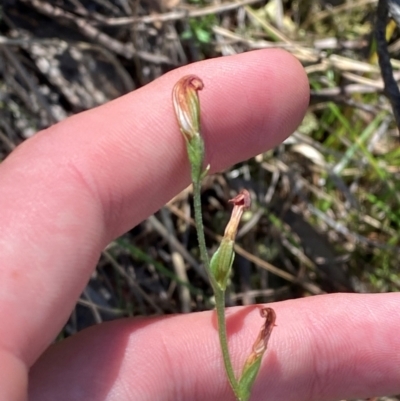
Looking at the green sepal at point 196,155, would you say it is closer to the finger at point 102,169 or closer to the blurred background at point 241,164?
the finger at point 102,169

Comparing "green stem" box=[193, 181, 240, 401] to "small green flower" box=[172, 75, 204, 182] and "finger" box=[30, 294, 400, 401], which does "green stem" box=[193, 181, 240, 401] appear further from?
"finger" box=[30, 294, 400, 401]

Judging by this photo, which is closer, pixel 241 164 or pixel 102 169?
pixel 102 169

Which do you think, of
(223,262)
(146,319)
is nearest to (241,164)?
(146,319)

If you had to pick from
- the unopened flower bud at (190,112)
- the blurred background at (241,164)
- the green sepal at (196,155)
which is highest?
the unopened flower bud at (190,112)

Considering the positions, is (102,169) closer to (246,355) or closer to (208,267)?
(208,267)

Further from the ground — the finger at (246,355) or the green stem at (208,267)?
the green stem at (208,267)

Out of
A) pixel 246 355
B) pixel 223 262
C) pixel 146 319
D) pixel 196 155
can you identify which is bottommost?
pixel 246 355

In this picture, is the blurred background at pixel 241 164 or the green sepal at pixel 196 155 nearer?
the green sepal at pixel 196 155

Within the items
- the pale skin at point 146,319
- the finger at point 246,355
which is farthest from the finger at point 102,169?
the finger at point 246,355

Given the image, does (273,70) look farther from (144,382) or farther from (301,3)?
(301,3)
